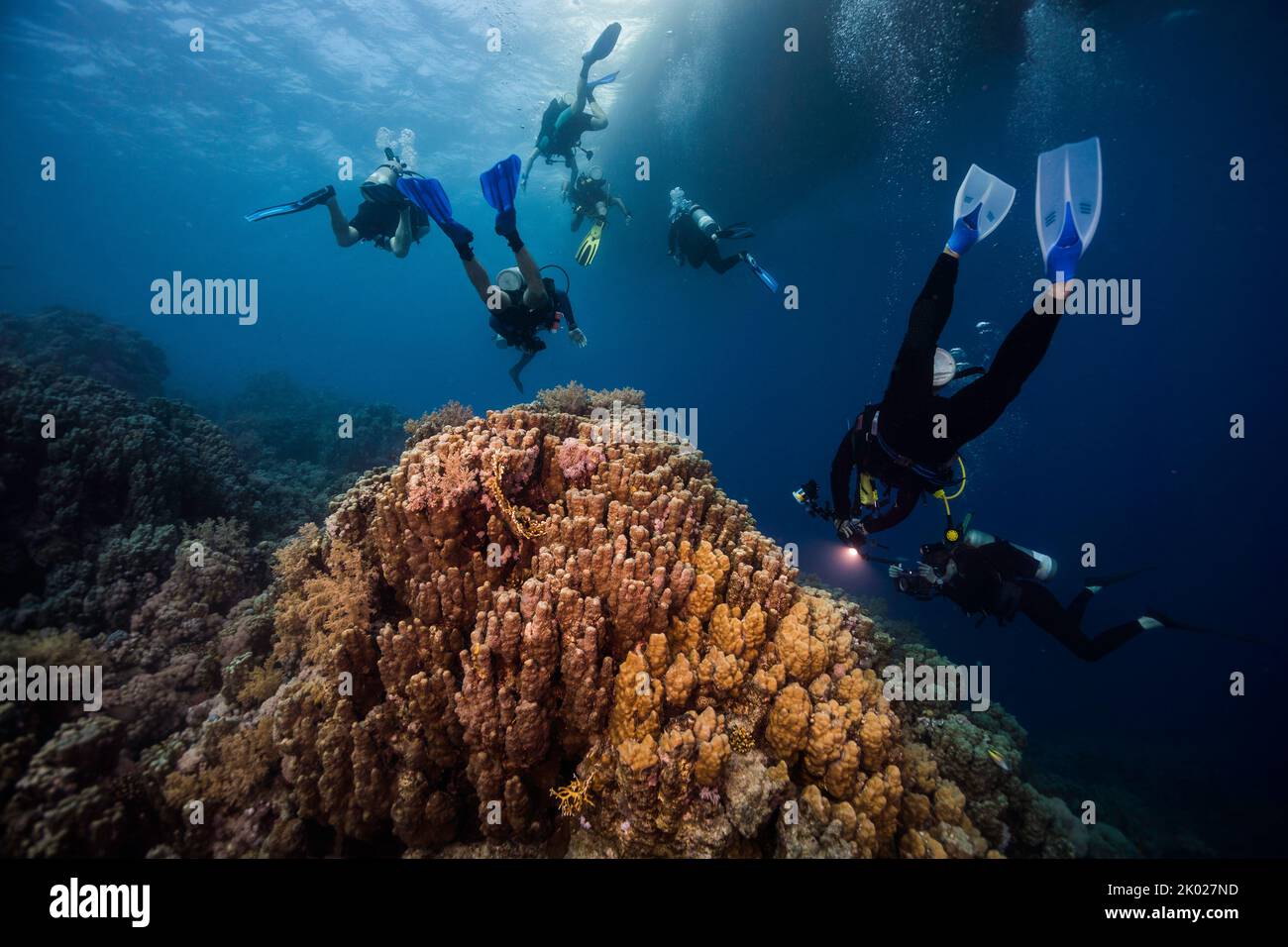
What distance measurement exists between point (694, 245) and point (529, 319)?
32.2 ft

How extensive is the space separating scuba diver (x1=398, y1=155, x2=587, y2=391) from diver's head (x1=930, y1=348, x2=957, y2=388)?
4.16 m

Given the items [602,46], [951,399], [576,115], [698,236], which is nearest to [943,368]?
[951,399]

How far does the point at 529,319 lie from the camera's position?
7.29 m

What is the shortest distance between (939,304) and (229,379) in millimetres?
54215

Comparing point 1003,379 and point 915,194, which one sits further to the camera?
point 915,194

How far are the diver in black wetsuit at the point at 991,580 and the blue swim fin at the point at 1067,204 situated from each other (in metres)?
3.71

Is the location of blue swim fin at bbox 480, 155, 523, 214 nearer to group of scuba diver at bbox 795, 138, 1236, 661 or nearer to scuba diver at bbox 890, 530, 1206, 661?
group of scuba diver at bbox 795, 138, 1236, 661

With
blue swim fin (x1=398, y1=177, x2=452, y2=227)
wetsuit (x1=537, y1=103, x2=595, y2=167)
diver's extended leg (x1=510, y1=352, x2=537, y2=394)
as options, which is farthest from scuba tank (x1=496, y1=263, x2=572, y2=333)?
wetsuit (x1=537, y1=103, x2=595, y2=167)

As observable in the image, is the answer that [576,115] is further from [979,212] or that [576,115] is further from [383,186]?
[979,212]
